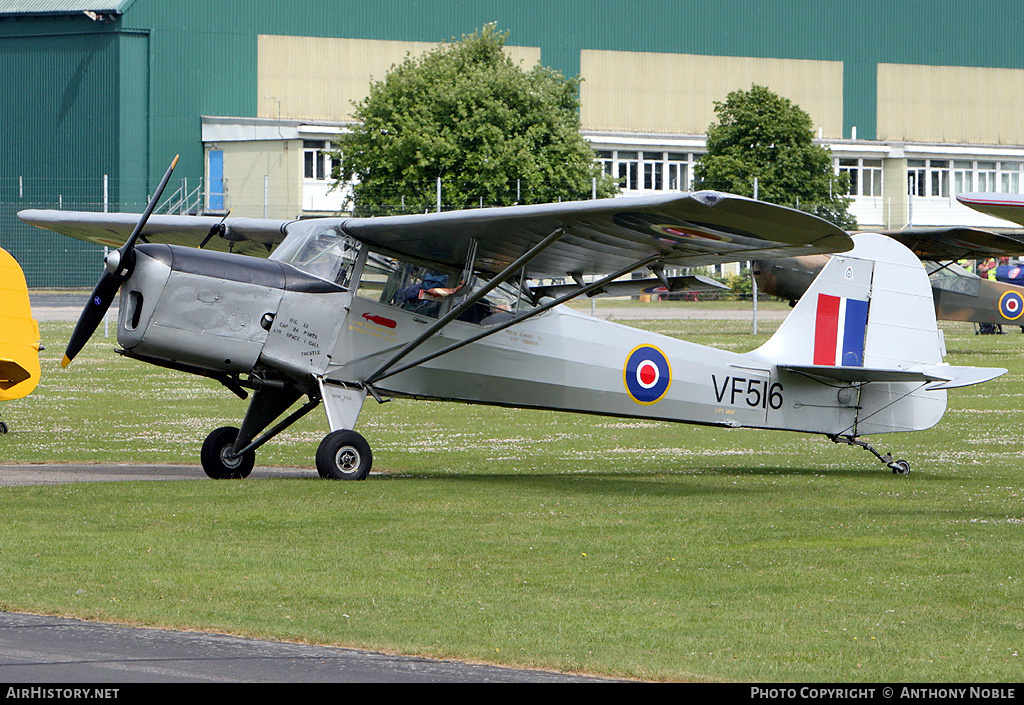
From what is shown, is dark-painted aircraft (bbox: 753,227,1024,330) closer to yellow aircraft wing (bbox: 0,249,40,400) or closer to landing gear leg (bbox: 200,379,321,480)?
landing gear leg (bbox: 200,379,321,480)

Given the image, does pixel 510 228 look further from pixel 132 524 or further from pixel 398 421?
pixel 398 421

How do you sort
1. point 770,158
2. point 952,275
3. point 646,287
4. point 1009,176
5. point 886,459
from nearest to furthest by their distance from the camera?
point 646,287 < point 886,459 < point 952,275 < point 770,158 < point 1009,176

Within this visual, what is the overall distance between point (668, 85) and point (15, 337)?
7105cm

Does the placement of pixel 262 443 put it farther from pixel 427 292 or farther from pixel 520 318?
pixel 520 318

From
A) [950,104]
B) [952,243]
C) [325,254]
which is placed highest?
[950,104]

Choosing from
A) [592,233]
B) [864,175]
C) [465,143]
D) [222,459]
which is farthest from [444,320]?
[864,175]

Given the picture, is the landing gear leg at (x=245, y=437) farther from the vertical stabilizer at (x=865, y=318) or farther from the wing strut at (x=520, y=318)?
the vertical stabilizer at (x=865, y=318)

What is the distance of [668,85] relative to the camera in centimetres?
8438

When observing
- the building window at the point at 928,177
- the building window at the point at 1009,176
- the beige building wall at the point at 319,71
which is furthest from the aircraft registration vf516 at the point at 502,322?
the building window at the point at 1009,176

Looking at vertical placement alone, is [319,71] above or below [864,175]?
above

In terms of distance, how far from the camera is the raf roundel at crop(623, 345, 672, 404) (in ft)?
50.3

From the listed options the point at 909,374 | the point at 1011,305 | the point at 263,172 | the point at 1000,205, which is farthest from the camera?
the point at 263,172

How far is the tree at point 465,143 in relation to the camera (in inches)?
2317

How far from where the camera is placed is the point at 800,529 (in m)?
11.3
